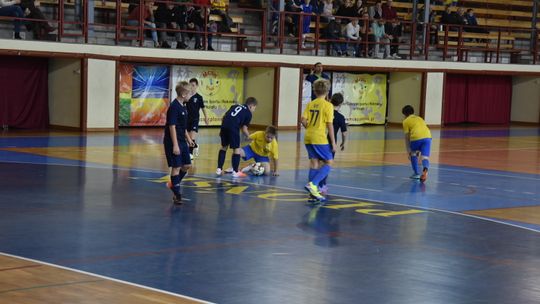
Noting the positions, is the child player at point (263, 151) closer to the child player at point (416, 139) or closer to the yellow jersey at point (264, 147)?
the yellow jersey at point (264, 147)

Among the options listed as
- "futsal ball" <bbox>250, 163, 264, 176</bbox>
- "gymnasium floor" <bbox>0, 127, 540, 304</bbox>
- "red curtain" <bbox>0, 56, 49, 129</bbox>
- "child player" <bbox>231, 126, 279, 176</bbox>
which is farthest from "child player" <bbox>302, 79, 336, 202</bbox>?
"red curtain" <bbox>0, 56, 49, 129</bbox>

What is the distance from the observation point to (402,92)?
38.6 meters

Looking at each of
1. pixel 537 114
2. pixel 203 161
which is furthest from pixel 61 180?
pixel 537 114

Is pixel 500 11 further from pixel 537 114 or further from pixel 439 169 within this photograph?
pixel 439 169

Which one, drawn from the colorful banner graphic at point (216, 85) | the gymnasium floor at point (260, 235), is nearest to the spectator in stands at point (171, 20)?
the colorful banner graphic at point (216, 85)

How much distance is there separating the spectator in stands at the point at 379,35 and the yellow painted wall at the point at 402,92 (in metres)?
1.94

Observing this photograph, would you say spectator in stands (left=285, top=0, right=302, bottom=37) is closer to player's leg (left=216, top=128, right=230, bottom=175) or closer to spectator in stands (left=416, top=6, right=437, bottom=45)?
spectator in stands (left=416, top=6, right=437, bottom=45)

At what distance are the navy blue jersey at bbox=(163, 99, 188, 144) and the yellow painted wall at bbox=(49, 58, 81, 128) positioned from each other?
1524cm

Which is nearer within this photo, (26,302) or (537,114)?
(26,302)

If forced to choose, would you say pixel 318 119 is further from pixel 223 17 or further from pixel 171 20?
pixel 223 17

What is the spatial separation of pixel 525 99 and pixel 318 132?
30845 millimetres

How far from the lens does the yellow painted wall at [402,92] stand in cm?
3819

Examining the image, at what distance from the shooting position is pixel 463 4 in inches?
1738

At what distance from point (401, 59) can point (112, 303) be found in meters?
30.0
